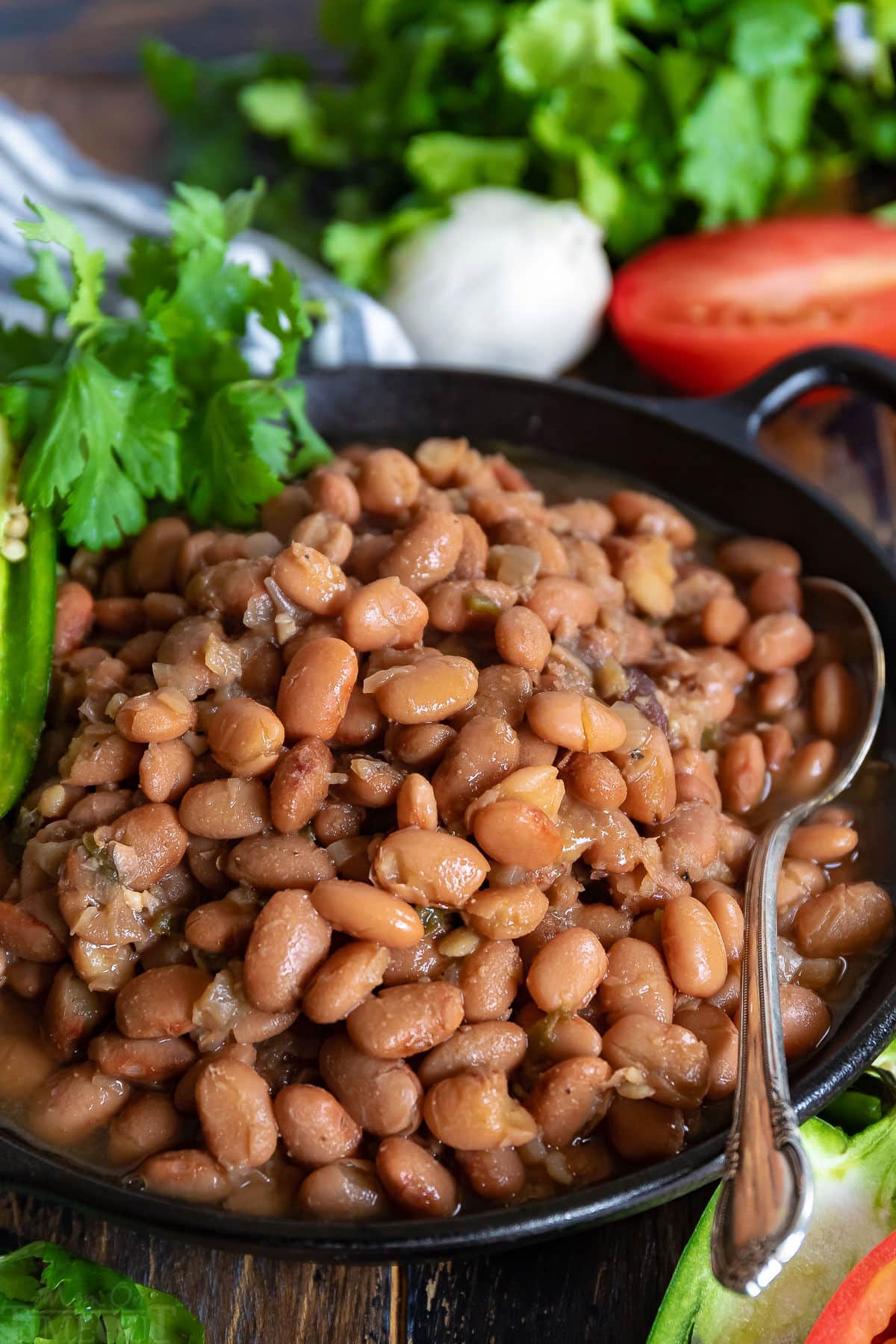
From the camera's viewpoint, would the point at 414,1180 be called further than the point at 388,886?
No

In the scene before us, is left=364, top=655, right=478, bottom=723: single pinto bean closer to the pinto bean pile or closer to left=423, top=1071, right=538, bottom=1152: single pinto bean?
the pinto bean pile

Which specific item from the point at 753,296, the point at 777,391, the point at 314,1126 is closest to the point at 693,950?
the point at 314,1126

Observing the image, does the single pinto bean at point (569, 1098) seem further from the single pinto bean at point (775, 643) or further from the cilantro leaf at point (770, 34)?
the cilantro leaf at point (770, 34)

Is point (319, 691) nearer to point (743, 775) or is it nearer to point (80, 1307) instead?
point (743, 775)

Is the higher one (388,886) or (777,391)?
(777,391)

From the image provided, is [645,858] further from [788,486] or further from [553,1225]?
[788,486]

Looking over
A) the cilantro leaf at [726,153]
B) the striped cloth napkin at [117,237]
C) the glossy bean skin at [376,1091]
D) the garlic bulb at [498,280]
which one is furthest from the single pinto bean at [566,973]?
the cilantro leaf at [726,153]
